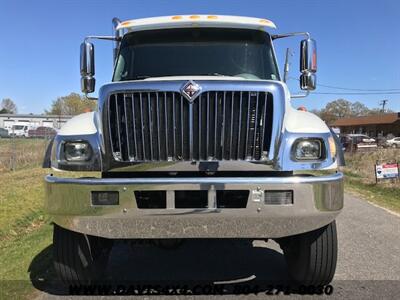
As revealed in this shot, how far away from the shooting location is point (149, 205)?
3.84 meters

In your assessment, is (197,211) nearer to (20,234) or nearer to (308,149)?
(308,149)

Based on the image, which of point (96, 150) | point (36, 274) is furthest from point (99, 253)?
point (96, 150)

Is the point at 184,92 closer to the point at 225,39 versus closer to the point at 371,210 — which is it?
the point at 225,39

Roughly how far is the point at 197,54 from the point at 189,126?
1.58 metres

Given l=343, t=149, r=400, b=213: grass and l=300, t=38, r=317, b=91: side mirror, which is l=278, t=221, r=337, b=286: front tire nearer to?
l=300, t=38, r=317, b=91: side mirror

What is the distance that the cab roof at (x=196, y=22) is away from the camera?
5309 mm

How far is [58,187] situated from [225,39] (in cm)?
256

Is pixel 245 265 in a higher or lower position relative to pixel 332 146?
lower

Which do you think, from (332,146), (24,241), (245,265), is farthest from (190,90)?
(24,241)

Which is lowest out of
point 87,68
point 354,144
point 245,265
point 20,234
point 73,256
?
point 20,234

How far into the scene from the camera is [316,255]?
14.3 ft

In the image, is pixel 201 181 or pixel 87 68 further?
pixel 87 68

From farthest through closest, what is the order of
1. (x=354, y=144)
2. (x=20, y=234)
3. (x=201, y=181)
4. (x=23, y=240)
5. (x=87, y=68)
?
(x=354, y=144), (x=20, y=234), (x=23, y=240), (x=87, y=68), (x=201, y=181)

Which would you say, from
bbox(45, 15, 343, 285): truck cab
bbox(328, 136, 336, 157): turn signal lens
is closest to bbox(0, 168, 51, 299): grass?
bbox(45, 15, 343, 285): truck cab
